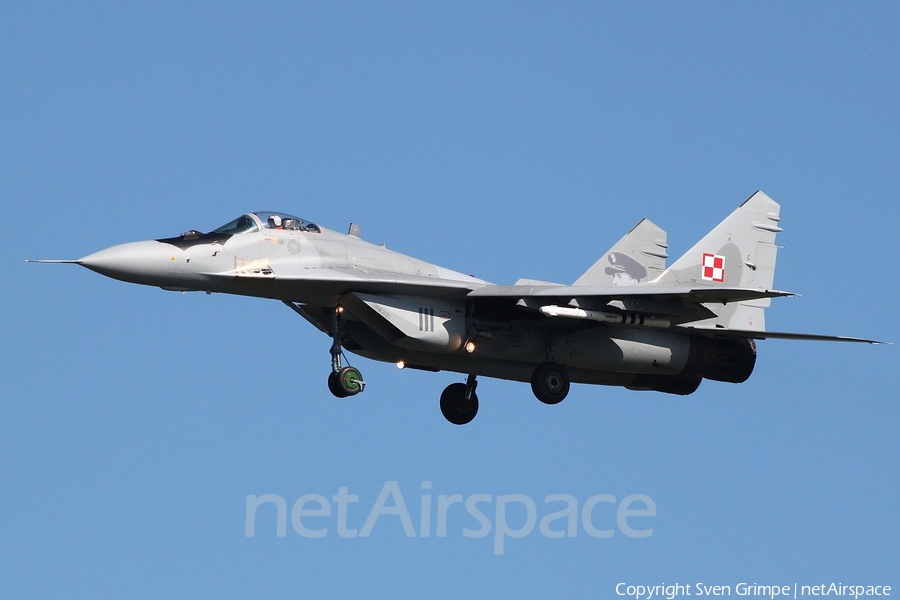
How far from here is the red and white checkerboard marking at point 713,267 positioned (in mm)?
26625

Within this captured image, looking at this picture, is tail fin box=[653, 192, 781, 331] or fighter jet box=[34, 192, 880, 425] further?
tail fin box=[653, 192, 781, 331]

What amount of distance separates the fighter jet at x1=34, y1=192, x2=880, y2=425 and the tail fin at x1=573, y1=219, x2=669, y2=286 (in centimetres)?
3

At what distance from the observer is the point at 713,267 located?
87.7ft

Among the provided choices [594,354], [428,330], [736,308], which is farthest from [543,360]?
[736,308]

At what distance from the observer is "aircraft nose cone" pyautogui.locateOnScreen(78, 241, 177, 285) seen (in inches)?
840

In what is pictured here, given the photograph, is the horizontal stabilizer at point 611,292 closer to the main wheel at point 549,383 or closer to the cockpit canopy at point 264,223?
the main wheel at point 549,383

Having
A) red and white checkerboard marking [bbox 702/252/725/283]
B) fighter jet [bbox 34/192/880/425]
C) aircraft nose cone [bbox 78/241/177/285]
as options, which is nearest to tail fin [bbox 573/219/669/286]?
fighter jet [bbox 34/192/880/425]

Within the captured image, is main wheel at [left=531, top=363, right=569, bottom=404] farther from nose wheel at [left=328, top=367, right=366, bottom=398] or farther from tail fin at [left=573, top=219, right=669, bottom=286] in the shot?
nose wheel at [left=328, top=367, right=366, bottom=398]

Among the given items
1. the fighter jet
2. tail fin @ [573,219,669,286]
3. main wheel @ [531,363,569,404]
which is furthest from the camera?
tail fin @ [573,219,669,286]

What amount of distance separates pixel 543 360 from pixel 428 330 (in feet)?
8.33

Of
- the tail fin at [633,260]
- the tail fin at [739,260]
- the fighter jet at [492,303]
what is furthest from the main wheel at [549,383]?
the tail fin at [739,260]

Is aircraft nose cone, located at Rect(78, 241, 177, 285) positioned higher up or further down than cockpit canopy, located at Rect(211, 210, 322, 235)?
further down

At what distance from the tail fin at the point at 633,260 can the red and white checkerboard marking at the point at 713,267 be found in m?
0.91

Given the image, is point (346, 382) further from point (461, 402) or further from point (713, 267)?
point (713, 267)
